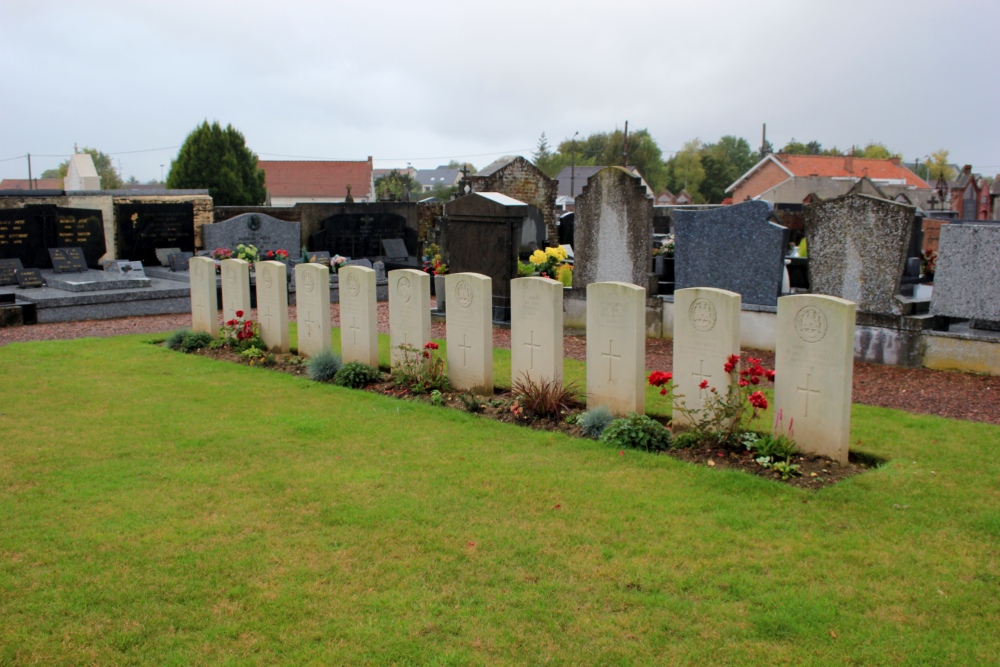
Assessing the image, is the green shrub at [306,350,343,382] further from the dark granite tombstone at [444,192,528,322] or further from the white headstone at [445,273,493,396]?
the dark granite tombstone at [444,192,528,322]

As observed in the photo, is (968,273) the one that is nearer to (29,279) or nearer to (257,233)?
(257,233)

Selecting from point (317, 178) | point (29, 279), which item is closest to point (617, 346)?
point (29, 279)

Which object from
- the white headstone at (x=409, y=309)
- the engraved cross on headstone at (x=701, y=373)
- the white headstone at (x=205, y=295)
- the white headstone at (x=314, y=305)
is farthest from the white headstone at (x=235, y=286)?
the engraved cross on headstone at (x=701, y=373)

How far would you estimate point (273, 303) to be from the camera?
10352 millimetres

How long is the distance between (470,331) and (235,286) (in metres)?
4.17

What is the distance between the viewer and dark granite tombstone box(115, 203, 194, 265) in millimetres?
17281

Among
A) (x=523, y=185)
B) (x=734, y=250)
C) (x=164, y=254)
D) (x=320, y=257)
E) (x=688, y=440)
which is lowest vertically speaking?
(x=688, y=440)

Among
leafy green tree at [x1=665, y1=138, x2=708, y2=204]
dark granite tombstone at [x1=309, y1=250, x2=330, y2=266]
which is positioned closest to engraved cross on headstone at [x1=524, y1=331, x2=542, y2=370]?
dark granite tombstone at [x1=309, y1=250, x2=330, y2=266]

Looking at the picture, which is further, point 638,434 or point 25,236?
point 25,236

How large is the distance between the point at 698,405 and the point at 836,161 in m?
59.7

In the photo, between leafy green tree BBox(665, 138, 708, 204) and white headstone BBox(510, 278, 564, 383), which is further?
leafy green tree BBox(665, 138, 708, 204)

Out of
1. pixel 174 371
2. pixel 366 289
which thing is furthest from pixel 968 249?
pixel 174 371

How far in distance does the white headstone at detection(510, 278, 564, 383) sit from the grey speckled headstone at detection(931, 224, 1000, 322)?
489 centimetres

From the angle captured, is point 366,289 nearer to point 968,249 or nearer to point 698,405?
point 698,405
